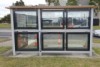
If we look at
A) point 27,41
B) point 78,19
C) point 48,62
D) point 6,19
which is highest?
point 6,19

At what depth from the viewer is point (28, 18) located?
30.3 feet

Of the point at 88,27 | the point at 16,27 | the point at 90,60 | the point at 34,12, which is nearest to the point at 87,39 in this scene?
the point at 88,27

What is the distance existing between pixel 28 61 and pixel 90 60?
250 centimetres

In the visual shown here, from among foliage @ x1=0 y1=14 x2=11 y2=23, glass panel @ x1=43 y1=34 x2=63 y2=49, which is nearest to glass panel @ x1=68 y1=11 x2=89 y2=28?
glass panel @ x1=43 y1=34 x2=63 y2=49

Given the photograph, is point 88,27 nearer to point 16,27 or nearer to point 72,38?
point 72,38

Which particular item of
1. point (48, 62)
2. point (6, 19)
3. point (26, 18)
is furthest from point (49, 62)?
point (6, 19)

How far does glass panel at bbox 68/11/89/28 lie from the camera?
907 centimetres

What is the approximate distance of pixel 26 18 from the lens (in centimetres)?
927

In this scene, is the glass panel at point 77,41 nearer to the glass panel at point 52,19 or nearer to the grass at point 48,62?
the glass panel at point 52,19

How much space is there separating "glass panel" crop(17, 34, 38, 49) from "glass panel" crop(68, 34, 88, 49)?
155cm

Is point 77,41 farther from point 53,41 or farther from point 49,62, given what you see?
point 49,62

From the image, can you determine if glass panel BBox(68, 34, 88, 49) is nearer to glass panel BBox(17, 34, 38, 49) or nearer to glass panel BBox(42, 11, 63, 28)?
glass panel BBox(42, 11, 63, 28)

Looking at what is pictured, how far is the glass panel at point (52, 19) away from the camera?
9117mm

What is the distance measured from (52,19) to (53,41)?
996 millimetres
